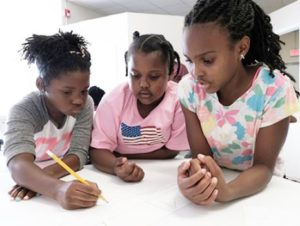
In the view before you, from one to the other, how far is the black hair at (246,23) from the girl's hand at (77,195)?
45cm

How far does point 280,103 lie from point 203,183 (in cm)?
29

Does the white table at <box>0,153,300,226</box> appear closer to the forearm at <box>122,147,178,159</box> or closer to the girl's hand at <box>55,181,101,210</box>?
the girl's hand at <box>55,181,101,210</box>

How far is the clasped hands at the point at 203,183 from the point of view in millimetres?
565

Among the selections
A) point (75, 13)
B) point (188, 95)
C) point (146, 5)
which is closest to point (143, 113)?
point (188, 95)

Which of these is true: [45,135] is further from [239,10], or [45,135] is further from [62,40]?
[239,10]

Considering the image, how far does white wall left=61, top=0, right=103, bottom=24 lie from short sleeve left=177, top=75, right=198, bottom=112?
370cm

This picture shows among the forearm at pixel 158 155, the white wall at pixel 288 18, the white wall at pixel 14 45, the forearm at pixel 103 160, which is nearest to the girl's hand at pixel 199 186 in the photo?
the forearm at pixel 103 160

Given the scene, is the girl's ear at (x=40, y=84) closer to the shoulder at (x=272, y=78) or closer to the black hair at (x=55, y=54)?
the black hair at (x=55, y=54)

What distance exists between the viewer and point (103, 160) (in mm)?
857

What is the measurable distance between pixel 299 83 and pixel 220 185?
4.44 meters

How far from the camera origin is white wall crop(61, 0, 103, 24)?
13.7 feet

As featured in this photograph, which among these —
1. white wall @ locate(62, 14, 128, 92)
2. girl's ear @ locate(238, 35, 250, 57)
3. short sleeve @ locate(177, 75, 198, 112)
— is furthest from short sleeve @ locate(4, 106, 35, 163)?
white wall @ locate(62, 14, 128, 92)

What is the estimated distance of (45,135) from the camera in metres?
0.96

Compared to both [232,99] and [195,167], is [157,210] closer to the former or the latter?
[195,167]
